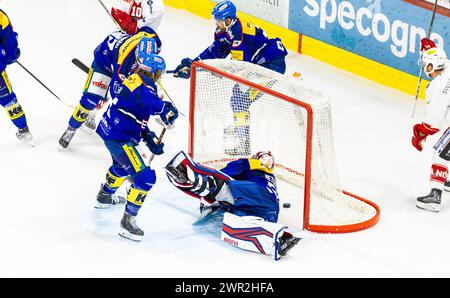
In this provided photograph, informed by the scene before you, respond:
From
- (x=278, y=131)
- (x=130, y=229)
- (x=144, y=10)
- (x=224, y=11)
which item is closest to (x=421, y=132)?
(x=278, y=131)

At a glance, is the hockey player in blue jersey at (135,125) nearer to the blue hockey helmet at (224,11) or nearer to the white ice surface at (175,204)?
the white ice surface at (175,204)

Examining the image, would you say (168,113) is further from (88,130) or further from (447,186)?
(447,186)

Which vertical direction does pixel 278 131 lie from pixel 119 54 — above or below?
below

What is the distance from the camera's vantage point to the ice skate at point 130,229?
6883mm

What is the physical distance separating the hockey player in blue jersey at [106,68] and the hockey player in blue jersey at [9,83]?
0.31 m

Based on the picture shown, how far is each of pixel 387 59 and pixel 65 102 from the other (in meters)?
2.83

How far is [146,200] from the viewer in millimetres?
7504

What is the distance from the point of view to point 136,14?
8125 millimetres

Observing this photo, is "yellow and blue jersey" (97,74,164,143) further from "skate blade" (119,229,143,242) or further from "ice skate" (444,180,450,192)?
"ice skate" (444,180,450,192)

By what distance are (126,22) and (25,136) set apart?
1.17 meters

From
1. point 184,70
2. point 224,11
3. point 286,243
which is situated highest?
point 224,11

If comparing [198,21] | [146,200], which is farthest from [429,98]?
[198,21]

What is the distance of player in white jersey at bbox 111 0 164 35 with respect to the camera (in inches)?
318

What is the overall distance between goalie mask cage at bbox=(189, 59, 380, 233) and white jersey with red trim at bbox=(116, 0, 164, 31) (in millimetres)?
720
